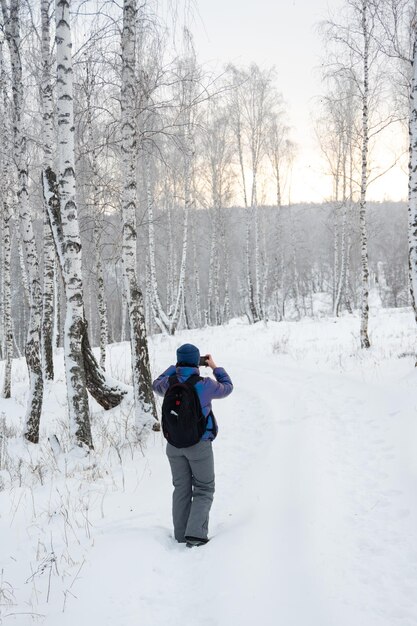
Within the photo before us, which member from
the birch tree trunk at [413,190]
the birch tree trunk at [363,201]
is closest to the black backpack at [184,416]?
the birch tree trunk at [413,190]

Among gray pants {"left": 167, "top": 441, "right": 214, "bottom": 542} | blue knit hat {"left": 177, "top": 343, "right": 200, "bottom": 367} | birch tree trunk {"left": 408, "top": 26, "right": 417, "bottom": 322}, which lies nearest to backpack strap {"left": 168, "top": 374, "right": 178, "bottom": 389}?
blue knit hat {"left": 177, "top": 343, "right": 200, "bottom": 367}

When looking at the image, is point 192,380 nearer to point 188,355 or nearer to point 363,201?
point 188,355

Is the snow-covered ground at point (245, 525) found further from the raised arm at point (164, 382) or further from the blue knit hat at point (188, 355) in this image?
the blue knit hat at point (188, 355)

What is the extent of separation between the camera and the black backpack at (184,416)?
11.4ft

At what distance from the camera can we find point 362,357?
10.4 meters

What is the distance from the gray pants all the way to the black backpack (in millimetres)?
149

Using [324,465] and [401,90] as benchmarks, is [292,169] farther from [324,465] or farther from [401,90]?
[324,465]

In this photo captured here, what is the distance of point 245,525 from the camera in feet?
12.2

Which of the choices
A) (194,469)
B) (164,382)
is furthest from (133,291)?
(194,469)

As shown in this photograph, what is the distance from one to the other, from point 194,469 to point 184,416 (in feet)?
1.80

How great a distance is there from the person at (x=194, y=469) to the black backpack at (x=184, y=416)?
58 mm

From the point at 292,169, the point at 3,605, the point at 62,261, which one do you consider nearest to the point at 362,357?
the point at 62,261

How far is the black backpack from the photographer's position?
11.4ft

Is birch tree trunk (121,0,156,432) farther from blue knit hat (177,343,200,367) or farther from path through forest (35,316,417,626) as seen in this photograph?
blue knit hat (177,343,200,367)
